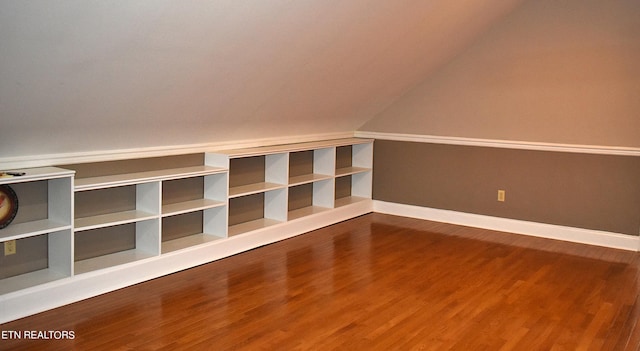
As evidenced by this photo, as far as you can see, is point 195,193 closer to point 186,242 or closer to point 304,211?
point 186,242

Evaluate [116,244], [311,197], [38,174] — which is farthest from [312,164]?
[38,174]

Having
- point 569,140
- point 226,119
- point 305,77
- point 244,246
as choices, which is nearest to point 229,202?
point 244,246

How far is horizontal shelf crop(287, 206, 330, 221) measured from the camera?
587 cm

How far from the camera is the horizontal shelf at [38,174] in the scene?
3521 mm

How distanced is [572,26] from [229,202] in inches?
131

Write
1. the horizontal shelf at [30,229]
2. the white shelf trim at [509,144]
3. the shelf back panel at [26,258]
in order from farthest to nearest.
Result: the white shelf trim at [509,144] → the shelf back panel at [26,258] → the horizontal shelf at [30,229]

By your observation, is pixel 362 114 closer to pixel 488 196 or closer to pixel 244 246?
pixel 488 196

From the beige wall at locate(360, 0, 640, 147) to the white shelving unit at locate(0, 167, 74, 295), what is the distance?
378 centimetres

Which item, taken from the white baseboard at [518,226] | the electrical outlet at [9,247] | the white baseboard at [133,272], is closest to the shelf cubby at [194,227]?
the white baseboard at [133,272]

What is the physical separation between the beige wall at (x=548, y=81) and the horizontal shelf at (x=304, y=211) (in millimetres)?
1404

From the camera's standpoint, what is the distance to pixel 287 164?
5637mm

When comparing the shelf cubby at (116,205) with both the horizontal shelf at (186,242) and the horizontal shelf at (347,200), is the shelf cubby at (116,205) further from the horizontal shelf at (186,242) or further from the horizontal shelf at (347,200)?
the horizontal shelf at (347,200)

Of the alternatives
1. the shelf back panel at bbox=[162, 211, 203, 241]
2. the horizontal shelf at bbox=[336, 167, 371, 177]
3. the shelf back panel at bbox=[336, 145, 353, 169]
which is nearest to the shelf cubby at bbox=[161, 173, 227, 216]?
the shelf back panel at bbox=[162, 211, 203, 241]

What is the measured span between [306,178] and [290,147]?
474mm
